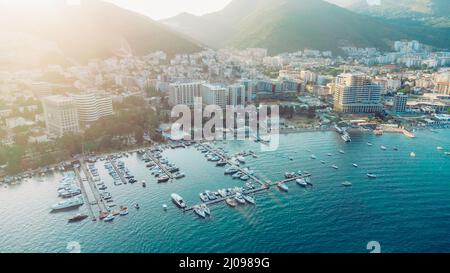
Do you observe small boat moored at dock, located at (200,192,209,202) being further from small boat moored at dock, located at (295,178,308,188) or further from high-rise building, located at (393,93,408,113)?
high-rise building, located at (393,93,408,113)

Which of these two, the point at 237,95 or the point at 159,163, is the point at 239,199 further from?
the point at 237,95

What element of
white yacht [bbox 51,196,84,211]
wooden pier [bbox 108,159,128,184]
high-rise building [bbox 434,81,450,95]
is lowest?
white yacht [bbox 51,196,84,211]

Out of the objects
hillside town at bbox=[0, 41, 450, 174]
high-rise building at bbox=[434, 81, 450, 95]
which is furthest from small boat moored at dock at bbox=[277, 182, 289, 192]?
high-rise building at bbox=[434, 81, 450, 95]

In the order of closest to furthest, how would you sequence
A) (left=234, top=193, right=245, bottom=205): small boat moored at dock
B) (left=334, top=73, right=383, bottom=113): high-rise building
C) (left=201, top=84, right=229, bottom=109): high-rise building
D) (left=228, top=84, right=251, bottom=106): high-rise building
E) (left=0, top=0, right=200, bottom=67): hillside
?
(left=234, top=193, right=245, bottom=205): small boat moored at dock → (left=201, top=84, right=229, bottom=109): high-rise building → (left=334, top=73, right=383, bottom=113): high-rise building → (left=228, top=84, right=251, bottom=106): high-rise building → (left=0, top=0, right=200, bottom=67): hillside

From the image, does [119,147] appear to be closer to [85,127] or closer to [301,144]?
[85,127]

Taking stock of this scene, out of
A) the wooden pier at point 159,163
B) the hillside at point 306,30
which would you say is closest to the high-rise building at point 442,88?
the wooden pier at point 159,163

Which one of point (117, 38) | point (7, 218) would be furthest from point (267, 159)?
point (117, 38)
